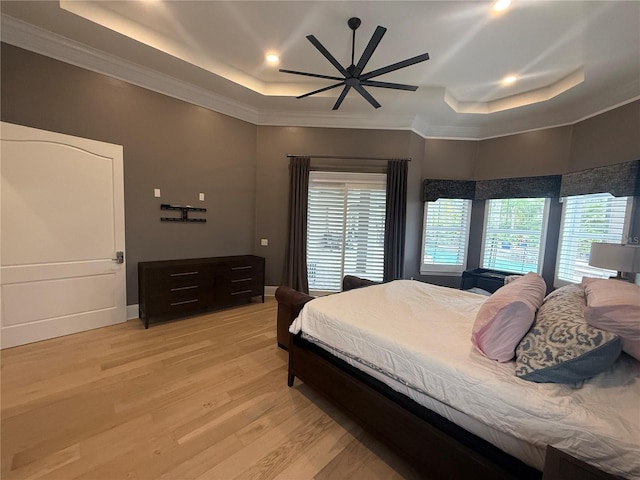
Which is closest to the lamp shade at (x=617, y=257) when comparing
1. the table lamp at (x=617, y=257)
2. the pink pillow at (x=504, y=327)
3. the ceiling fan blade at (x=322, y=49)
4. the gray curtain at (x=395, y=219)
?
the table lamp at (x=617, y=257)

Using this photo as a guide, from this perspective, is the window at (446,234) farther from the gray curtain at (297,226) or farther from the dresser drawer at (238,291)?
the dresser drawer at (238,291)

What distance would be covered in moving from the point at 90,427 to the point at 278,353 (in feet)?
4.87

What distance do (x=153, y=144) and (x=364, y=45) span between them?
288 centimetres

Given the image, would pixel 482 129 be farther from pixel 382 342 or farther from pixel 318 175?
pixel 382 342

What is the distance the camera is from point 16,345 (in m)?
2.65

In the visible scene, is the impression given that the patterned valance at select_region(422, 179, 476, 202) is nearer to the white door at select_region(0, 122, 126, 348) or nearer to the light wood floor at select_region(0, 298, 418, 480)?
the light wood floor at select_region(0, 298, 418, 480)

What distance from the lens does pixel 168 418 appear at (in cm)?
183

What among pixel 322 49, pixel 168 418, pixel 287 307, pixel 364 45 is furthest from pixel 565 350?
pixel 364 45

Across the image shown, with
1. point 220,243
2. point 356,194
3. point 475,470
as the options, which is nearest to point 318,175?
point 356,194

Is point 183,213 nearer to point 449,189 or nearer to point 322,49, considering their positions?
point 322,49

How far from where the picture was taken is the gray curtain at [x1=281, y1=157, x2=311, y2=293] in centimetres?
430

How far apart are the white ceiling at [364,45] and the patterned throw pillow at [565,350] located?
8.59ft

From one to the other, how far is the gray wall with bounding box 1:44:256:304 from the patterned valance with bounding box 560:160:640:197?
4.75 metres

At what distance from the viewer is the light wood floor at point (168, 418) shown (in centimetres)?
149
